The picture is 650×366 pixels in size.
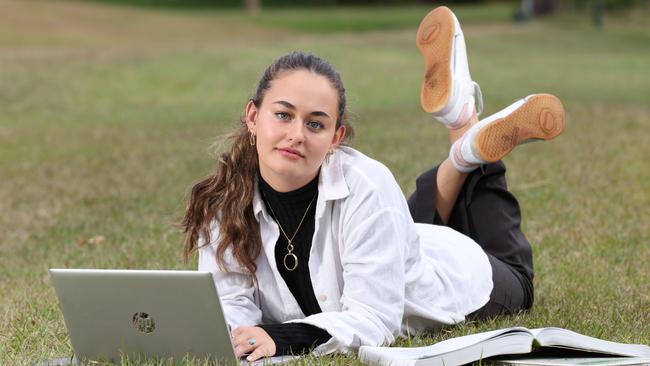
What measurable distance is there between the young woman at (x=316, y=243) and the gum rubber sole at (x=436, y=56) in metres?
0.68

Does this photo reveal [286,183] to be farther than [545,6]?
No

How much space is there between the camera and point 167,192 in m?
7.60

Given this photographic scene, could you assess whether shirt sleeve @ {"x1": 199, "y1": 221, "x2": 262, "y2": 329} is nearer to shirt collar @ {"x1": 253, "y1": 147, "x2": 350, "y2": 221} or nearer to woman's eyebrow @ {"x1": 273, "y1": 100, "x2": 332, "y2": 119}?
shirt collar @ {"x1": 253, "y1": 147, "x2": 350, "y2": 221}

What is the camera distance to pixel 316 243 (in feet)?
11.6

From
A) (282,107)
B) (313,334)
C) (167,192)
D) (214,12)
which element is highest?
(282,107)

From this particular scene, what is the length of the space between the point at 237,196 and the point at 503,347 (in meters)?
1.02

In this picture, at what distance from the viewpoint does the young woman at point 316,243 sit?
338 centimetres

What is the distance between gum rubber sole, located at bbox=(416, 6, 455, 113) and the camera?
4.65m

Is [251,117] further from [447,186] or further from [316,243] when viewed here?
[447,186]

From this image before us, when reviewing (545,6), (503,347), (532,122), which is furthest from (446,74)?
(545,6)

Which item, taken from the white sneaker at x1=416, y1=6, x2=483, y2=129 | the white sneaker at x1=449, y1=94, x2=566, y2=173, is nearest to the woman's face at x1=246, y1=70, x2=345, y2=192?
the white sneaker at x1=449, y1=94, x2=566, y2=173

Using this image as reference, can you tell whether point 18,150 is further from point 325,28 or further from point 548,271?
point 325,28

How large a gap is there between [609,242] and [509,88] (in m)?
10.4

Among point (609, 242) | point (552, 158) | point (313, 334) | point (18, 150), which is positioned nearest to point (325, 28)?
point (18, 150)
